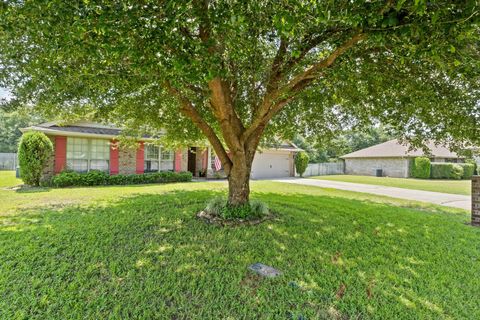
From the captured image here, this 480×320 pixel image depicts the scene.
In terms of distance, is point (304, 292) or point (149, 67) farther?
point (149, 67)

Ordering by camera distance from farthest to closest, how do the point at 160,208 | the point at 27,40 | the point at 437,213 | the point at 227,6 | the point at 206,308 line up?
the point at 437,213 < the point at 160,208 < the point at 27,40 < the point at 227,6 < the point at 206,308

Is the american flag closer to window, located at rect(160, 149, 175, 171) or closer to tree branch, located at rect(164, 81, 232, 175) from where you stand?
window, located at rect(160, 149, 175, 171)

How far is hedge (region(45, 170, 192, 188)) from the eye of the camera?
11.3 meters

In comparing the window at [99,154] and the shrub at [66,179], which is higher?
the window at [99,154]

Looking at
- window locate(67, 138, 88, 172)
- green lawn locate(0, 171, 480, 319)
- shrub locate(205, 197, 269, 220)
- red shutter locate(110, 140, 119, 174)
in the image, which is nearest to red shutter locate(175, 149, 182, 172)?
red shutter locate(110, 140, 119, 174)

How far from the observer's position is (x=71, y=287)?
3.11m

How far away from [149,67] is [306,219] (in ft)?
16.1

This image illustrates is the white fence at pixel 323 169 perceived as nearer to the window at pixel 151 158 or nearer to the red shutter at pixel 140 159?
the window at pixel 151 158

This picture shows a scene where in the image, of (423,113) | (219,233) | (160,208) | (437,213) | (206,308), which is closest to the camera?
(206,308)

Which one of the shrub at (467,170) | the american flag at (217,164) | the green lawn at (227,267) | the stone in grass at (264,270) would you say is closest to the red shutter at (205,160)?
the american flag at (217,164)

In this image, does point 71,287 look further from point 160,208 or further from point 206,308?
point 160,208

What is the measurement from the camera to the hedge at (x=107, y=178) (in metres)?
11.3

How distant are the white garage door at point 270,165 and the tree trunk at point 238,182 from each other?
45.0 ft

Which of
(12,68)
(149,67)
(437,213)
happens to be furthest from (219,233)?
(437,213)
